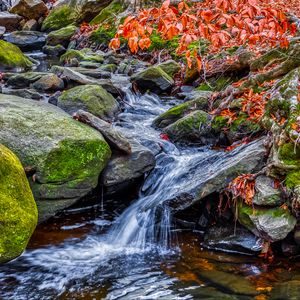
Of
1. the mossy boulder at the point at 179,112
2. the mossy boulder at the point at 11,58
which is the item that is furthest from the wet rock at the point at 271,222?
the mossy boulder at the point at 11,58

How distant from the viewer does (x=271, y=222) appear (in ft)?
15.0

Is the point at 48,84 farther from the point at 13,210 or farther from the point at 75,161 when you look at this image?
the point at 13,210

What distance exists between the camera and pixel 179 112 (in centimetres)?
852

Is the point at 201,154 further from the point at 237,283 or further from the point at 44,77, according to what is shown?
the point at 44,77

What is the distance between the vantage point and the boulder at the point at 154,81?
10797 millimetres

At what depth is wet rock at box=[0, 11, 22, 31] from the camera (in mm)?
21797

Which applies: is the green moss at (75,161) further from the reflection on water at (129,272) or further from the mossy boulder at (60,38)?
the mossy boulder at (60,38)

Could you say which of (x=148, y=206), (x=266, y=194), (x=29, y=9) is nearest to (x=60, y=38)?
(x=29, y=9)

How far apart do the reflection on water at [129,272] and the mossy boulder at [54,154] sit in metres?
0.53

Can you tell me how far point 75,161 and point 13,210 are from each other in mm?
1607

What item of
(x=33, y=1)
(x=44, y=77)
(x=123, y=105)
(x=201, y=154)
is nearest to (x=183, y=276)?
(x=201, y=154)

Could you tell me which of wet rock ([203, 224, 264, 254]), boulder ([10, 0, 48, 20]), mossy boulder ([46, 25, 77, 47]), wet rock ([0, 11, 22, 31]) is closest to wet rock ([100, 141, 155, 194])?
wet rock ([203, 224, 264, 254])

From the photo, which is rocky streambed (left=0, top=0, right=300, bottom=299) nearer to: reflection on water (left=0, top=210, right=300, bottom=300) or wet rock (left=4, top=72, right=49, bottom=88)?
reflection on water (left=0, top=210, right=300, bottom=300)

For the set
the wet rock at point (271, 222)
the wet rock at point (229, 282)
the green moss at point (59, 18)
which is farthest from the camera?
the green moss at point (59, 18)
